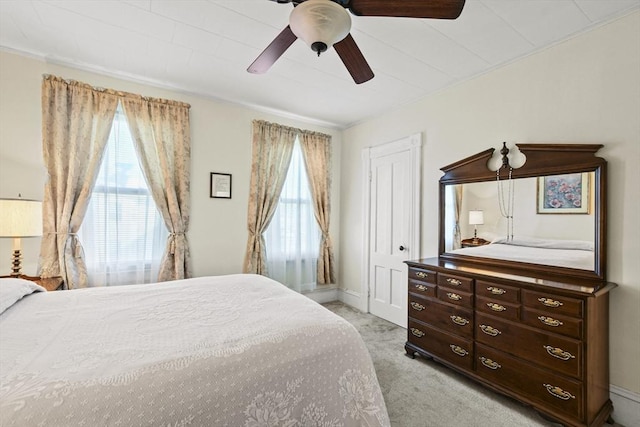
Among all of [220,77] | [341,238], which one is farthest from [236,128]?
[341,238]

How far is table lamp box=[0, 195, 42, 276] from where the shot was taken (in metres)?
2.03

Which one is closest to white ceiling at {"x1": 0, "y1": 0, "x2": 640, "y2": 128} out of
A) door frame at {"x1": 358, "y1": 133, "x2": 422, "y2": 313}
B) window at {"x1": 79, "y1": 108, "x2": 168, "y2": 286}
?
door frame at {"x1": 358, "y1": 133, "x2": 422, "y2": 313}

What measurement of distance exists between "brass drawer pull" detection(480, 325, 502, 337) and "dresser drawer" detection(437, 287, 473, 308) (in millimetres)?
170

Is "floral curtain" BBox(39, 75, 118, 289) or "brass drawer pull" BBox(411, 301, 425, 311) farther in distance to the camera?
"brass drawer pull" BBox(411, 301, 425, 311)

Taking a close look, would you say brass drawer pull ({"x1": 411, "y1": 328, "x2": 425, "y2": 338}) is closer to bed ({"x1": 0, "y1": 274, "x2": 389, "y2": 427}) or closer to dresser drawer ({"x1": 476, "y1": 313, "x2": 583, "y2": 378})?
dresser drawer ({"x1": 476, "y1": 313, "x2": 583, "y2": 378})

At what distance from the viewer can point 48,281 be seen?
2318 mm

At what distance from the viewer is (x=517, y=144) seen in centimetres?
240

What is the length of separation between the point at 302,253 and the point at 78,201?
2.55 metres

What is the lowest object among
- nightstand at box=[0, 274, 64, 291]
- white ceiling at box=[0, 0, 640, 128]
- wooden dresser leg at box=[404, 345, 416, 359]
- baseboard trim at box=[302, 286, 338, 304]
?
wooden dresser leg at box=[404, 345, 416, 359]

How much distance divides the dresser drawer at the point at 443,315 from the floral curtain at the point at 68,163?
3.12m

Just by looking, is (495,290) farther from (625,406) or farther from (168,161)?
(168,161)

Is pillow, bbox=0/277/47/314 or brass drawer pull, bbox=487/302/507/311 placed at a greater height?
pillow, bbox=0/277/47/314

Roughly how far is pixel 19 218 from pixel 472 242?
3.74 meters

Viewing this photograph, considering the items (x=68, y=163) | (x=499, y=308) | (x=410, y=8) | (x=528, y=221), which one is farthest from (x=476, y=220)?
(x=68, y=163)
